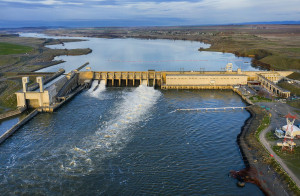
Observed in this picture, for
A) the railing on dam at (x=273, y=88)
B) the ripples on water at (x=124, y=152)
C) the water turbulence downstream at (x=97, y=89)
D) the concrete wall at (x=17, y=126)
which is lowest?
the ripples on water at (x=124, y=152)

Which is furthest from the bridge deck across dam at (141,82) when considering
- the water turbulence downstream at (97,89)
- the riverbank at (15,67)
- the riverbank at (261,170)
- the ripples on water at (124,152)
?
the riverbank at (261,170)

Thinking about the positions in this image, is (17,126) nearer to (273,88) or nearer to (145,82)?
(145,82)

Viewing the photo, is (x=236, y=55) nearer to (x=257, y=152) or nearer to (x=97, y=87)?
(x=97, y=87)

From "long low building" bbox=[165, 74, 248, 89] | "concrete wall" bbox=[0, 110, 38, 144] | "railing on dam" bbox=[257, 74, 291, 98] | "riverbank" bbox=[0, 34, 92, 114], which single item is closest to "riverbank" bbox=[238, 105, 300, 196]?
"railing on dam" bbox=[257, 74, 291, 98]

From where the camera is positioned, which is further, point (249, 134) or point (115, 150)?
point (249, 134)

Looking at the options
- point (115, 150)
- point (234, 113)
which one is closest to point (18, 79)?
point (115, 150)

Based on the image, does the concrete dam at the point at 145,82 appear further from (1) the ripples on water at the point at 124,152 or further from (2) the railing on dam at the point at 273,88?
(1) the ripples on water at the point at 124,152

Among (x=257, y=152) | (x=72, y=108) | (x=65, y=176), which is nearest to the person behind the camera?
(x=65, y=176)
